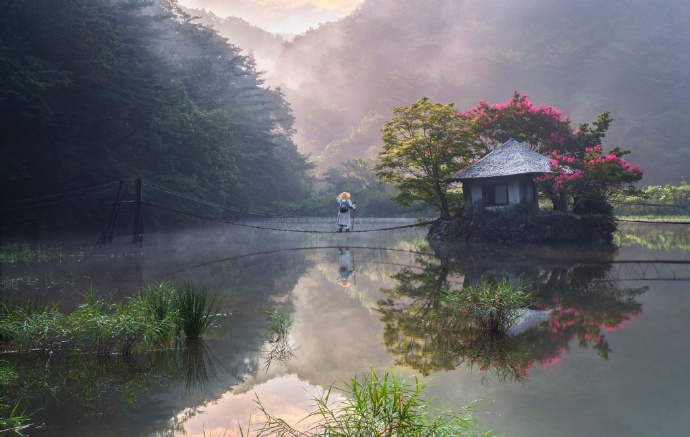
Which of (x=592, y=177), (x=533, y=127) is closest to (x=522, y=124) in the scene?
(x=533, y=127)

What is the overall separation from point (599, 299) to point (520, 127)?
15817 millimetres

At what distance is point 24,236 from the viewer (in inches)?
848

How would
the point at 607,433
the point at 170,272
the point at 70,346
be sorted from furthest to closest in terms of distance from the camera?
the point at 170,272, the point at 70,346, the point at 607,433

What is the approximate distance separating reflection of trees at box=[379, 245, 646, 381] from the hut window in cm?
932

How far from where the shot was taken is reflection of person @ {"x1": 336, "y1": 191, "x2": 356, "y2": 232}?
79.9 feet

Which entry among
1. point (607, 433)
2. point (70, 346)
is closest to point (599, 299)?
point (607, 433)

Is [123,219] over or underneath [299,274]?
over

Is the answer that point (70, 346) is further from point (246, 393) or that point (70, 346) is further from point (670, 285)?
point (670, 285)

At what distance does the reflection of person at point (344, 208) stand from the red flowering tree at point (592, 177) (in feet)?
26.0

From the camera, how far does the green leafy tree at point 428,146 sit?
23.9 metres

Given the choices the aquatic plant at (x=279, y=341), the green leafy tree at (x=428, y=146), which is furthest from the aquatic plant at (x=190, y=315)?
the green leafy tree at (x=428, y=146)

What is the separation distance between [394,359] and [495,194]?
18.3 m

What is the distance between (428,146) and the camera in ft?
78.8

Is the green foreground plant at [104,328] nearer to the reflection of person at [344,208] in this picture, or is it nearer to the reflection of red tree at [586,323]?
the reflection of red tree at [586,323]
